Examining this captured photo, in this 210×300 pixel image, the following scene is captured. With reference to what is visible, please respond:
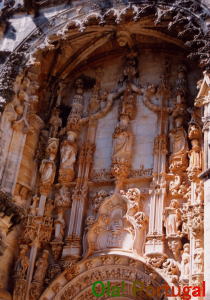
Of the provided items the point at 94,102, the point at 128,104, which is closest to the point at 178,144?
the point at 128,104

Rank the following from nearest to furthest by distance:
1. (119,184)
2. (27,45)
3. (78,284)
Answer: (78,284)
(119,184)
(27,45)

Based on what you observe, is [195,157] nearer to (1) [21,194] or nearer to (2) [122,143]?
(2) [122,143]

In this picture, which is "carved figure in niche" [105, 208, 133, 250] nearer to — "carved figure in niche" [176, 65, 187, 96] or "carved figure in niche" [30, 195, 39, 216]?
"carved figure in niche" [30, 195, 39, 216]

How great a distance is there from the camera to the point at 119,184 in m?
9.10

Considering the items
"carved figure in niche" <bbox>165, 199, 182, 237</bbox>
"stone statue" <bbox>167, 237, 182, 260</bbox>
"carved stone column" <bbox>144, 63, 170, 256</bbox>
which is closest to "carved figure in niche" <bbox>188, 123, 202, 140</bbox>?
"carved stone column" <bbox>144, 63, 170, 256</bbox>

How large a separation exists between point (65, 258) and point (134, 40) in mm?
4641

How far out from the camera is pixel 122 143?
30.8 ft

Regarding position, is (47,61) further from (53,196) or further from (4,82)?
(53,196)

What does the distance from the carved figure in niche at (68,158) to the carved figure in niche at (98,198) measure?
71 centimetres


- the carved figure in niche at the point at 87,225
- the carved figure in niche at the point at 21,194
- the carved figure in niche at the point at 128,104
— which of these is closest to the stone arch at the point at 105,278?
the carved figure in niche at the point at 87,225

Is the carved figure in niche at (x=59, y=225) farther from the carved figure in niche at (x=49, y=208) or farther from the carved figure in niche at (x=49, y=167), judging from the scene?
the carved figure in niche at (x=49, y=167)

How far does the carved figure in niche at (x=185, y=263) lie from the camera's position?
301 inches

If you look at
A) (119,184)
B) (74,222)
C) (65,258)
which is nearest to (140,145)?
(119,184)

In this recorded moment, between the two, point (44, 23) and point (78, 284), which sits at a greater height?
point (44, 23)
